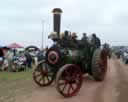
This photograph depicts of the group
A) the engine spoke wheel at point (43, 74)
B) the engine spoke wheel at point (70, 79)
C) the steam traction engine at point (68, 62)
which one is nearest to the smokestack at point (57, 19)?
the steam traction engine at point (68, 62)

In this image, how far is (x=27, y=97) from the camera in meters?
7.66

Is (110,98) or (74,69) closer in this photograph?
(110,98)

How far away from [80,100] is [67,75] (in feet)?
3.50

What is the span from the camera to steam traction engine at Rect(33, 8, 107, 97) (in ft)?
27.2

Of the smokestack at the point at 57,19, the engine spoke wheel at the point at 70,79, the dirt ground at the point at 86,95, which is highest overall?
the smokestack at the point at 57,19

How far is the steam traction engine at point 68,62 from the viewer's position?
830cm

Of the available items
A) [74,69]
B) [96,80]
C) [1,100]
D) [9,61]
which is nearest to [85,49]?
[96,80]

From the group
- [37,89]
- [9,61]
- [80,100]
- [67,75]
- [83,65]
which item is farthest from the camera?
[9,61]

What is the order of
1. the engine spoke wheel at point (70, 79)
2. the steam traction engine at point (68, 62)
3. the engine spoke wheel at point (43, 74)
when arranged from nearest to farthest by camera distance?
the engine spoke wheel at point (70, 79), the steam traction engine at point (68, 62), the engine spoke wheel at point (43, 74)

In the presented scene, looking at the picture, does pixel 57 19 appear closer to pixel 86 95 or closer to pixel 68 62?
pixel 68 62

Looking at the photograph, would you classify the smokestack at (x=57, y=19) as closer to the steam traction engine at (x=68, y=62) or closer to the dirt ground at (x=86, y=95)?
the steam traction engine at (x=68, y=62)

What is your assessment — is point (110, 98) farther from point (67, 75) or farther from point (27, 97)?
point (27, 97)

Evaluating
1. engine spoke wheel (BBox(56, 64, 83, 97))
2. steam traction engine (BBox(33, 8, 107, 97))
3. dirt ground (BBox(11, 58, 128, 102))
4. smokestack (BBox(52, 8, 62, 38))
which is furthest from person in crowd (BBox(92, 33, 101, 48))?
engine spoke wheel (BBox(56, 64, 83, 97))

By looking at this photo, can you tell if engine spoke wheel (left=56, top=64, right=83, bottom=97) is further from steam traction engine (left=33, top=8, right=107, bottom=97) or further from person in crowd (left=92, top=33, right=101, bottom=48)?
person in crowd (left=92, top=33, right=101, bottom=48)
